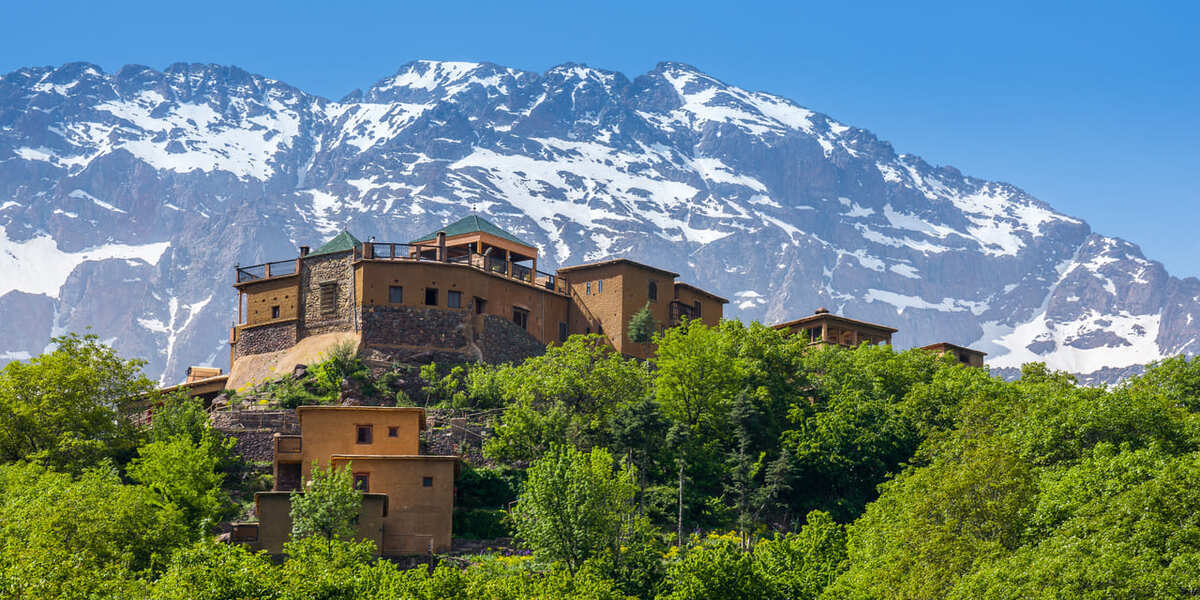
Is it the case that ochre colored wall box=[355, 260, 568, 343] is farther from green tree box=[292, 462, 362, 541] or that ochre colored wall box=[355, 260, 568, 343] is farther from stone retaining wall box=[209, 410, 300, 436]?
green tree box=[292, 462, 362, 541]

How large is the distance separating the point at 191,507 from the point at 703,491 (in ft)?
84.4

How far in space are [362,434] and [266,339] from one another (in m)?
22.5

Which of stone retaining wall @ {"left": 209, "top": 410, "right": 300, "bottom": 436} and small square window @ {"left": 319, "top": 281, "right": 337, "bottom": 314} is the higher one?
small square window @ {"left": 319, "top": 281, "right": 337, "bottom": 314}

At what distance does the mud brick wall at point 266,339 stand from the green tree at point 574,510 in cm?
2948

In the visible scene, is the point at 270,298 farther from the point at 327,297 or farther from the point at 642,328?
the point at 642,328

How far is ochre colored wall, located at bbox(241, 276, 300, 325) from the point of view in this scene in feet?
293

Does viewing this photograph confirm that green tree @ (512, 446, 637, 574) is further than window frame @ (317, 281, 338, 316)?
No

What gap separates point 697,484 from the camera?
240 ft

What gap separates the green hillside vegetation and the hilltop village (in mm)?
2553

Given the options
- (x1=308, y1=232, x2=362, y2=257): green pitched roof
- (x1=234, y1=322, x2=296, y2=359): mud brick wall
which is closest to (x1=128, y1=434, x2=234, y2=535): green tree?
(x1=234, y1=322, x2=296, y2=359): mud brick wall

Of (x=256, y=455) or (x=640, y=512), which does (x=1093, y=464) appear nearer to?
(x=640, y=512)

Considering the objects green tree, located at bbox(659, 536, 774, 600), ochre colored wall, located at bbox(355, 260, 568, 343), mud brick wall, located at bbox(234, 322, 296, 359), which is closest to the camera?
green tree, located at bbox(659, 536, 774, 600)

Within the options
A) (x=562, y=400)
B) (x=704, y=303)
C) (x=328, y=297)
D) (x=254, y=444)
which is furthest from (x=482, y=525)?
(x=704, y=303)

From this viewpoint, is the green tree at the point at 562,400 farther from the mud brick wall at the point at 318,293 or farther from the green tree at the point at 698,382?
the mud brick wall at the point at 318,293
